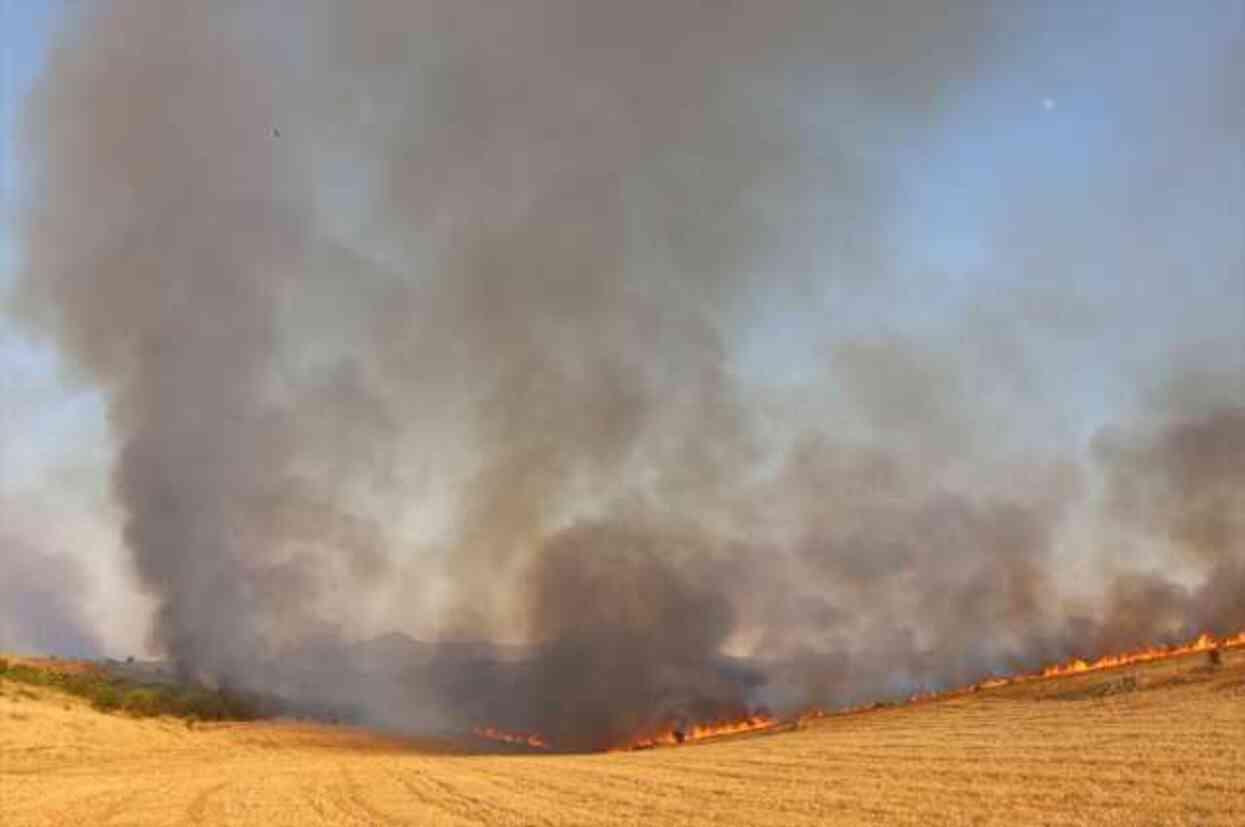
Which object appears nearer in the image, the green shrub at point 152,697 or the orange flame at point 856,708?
the orange flame at point 856,708

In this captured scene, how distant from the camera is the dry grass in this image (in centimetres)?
1703

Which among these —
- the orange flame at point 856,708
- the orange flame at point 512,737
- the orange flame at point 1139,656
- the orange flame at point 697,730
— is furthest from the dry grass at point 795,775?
the orange flame at point 512,737

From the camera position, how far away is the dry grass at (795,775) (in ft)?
55.9

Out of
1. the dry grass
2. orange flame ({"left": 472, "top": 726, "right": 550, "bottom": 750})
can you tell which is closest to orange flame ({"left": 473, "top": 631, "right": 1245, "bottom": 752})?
orange flame ({"left": 472, "top": 726, "right": 550, "bottom": 750})

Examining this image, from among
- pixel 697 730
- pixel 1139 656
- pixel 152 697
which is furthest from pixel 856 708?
pixel 152 697

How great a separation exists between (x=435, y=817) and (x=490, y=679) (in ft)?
200

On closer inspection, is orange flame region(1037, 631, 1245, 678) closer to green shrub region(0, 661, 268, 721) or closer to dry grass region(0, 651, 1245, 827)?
dry grass region(0, 651, 1245, 827)

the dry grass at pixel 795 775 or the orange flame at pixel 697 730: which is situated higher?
the orange flame at pixel 697 730

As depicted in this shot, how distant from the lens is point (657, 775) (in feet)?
84.6

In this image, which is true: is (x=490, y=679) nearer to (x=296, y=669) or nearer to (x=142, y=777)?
(x=296, y=669)

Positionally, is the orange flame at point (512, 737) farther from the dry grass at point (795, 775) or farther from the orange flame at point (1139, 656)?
the orange flame at point (1139, 656)

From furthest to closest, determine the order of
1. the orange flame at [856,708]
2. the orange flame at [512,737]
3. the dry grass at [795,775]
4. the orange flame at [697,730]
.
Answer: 1. the orange flame at [512,737]
2. the orange flame at [697,730]
3. the orange flame at [856,708]
4. the dry grass at [795,775]

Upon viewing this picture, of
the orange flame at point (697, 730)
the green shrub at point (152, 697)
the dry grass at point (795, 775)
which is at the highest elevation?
the orange flame at point (697, 730)

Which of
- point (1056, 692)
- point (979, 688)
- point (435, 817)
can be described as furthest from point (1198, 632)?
point (435, 817)
